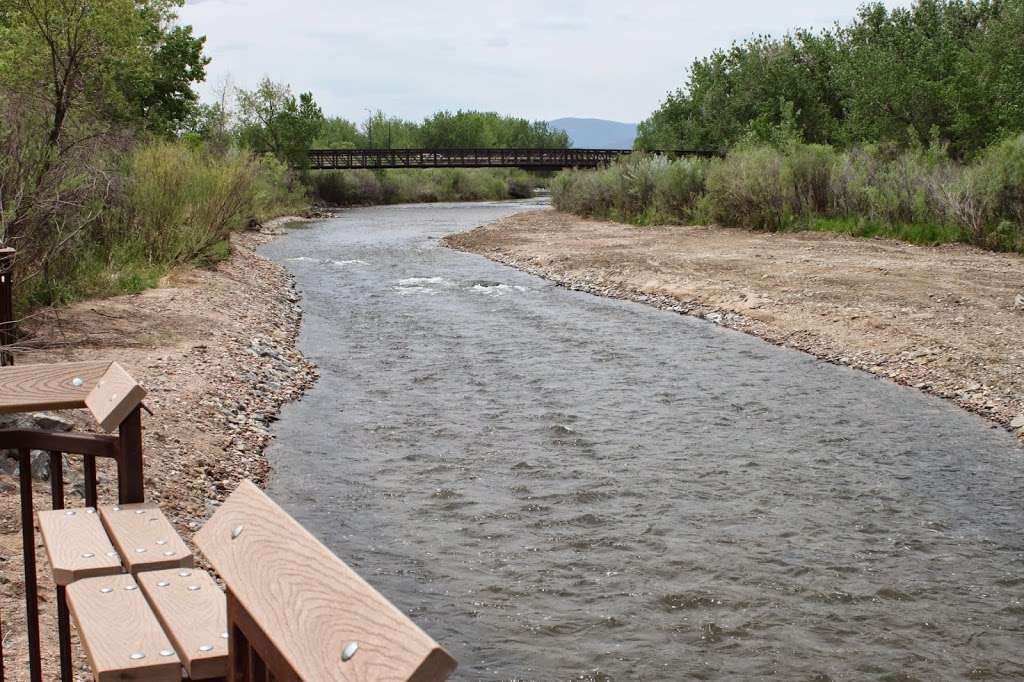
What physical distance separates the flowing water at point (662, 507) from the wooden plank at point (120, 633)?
156 inches

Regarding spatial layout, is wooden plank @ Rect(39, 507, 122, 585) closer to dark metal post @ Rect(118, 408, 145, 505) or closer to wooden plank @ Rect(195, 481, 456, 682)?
dark metal post @ Rect(118, 408, 145, 505)

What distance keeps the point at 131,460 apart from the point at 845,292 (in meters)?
18.2

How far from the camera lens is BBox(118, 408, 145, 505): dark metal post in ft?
11.2

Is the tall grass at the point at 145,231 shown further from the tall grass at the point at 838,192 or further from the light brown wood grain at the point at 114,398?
the tall grass at the point at 838,192

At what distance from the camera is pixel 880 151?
37.0 meters

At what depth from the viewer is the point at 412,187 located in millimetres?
78625

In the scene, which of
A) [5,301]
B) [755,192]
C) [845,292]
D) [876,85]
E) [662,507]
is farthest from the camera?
[876,85]

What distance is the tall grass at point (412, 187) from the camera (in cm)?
7281

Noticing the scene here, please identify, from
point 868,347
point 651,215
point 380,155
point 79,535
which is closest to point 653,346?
point 868,347

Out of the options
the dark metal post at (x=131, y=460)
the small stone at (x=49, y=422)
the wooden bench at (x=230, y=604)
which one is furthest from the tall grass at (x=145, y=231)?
the wooden bench at (x=230, y=604)

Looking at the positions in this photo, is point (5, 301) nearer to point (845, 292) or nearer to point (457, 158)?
point (845, 292)

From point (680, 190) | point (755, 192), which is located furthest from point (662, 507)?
point (680, 190)

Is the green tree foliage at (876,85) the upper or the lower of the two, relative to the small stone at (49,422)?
upper

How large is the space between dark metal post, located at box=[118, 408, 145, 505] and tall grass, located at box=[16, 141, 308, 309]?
10.4m
